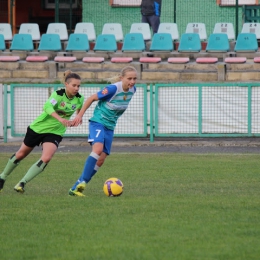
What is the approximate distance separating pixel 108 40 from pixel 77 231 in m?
17.4

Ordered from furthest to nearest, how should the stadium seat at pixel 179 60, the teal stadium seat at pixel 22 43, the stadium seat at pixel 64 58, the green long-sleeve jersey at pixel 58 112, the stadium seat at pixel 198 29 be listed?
1. the stadium seat at pixel 198 29
2. the teal stadium seat at pixel 22 43
3. the stadium seat at pixel 64 58
4. the stadium seat at pixel 179 60
5. the green long-sleeve jersey at pixel 58 112

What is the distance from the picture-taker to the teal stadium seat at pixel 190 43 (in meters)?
24.2

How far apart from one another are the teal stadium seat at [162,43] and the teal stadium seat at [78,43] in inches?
85.2

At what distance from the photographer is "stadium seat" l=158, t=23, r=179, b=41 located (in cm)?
2536

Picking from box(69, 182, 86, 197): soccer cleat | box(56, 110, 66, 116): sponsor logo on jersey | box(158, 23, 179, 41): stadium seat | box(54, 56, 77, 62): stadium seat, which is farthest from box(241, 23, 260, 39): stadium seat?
box(69, 182, 86, 197): soccer cleat

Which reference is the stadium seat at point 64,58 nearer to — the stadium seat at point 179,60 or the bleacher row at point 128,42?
the bleacher row at point 128,42

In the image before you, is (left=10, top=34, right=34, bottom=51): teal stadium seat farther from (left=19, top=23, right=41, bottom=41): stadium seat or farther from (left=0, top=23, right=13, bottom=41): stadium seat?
(left=0, top=23, right=13, bottom=41): stadium seat

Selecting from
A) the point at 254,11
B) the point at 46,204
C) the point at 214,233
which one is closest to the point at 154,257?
the point at 214,233

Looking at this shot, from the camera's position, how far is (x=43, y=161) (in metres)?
10.5

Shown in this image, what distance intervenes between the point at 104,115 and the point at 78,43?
14.7 meters

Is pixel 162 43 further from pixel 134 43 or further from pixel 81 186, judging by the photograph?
pixel 81 186

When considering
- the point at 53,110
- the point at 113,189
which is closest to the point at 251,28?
the point at 53,110

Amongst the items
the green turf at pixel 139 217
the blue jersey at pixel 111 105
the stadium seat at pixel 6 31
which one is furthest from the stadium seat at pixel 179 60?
the blue jersey at pixel 111 105

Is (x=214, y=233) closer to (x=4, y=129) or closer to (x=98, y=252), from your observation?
(x=98, y=252)
